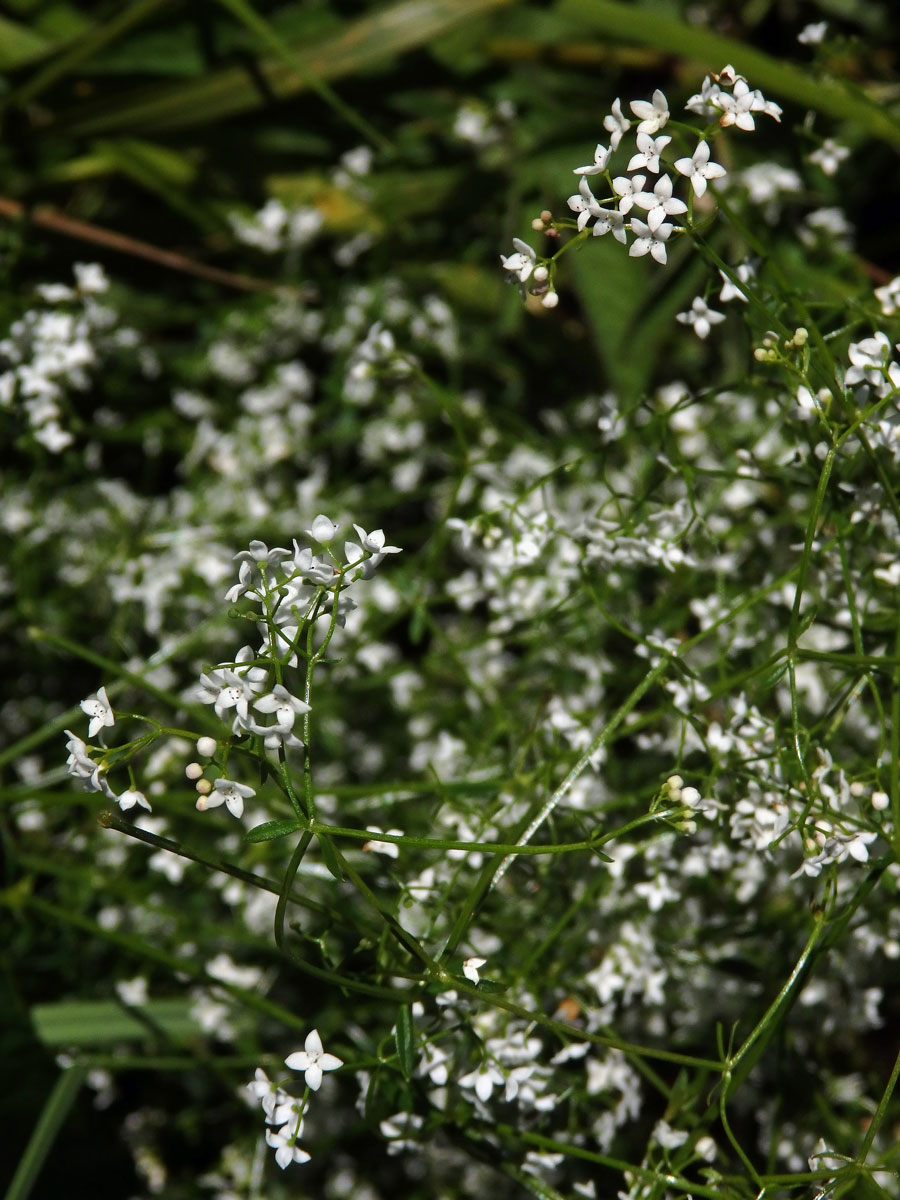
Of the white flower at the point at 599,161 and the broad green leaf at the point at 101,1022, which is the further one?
the broad green leaf at the point at 101,1022

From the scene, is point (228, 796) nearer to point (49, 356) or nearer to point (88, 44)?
point (49, 356)

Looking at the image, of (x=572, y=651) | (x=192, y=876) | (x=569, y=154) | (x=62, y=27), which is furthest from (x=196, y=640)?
(x=62, y=27)

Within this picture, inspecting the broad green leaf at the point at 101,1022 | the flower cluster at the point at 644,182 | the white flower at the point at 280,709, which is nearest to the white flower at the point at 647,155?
the flower cluster at the point at 644,182

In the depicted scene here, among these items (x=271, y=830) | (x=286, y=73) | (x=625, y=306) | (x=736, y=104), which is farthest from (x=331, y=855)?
(x=286, y=73)

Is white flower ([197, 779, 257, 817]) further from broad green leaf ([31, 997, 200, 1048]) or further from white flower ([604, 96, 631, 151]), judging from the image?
broad green leaf ([31, 997, 200, 1048])

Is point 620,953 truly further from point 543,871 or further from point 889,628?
point 889,628

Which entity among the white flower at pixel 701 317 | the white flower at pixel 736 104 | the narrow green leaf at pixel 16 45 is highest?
the white flower at pixel 736 104

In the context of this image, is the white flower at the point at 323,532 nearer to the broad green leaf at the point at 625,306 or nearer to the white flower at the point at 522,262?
the white flower at the point at 522,262

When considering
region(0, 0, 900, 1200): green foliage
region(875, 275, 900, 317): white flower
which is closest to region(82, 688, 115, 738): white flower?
region(0, 0, 900, 1200): green foliage
